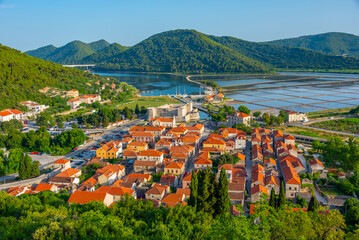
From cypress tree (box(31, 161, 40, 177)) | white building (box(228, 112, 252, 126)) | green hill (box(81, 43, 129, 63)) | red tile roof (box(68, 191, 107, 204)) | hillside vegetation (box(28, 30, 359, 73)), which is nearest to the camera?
red tile roof (box(68, 191, 107, 204))

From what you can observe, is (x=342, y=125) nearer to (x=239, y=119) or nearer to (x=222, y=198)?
(x=239, y=119)

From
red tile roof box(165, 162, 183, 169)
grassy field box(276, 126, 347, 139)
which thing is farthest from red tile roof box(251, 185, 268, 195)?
grassy field box(276, 126, 347, 139)

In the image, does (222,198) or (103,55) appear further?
(103,55)

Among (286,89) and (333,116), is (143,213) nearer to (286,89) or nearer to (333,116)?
(333,116)

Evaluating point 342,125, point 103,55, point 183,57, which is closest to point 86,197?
point 342,125

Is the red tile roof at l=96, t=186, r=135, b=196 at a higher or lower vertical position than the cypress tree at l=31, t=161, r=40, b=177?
higher

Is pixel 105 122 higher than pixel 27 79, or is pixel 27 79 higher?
pixel 27 79

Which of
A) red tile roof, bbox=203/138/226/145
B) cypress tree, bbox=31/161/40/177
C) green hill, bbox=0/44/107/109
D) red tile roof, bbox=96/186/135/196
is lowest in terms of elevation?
cypress tree, bbox=31/161/40/177

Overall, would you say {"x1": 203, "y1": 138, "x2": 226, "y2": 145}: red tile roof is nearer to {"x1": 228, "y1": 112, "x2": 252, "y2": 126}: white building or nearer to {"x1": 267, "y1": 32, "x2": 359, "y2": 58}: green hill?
{"x1": 228, "y1": 112, "x2": 252, "y2": 126}: white building
